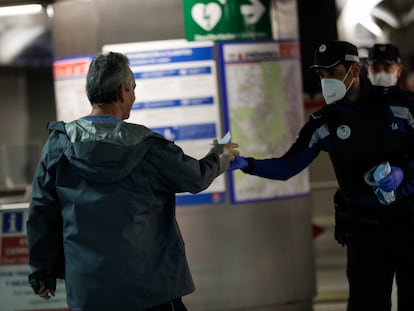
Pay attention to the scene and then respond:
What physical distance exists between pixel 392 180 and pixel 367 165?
243 millimetres

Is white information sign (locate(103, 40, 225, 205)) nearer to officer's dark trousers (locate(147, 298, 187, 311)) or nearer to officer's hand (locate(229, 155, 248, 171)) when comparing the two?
officer's hand (locate(229, 155, 248, 171))

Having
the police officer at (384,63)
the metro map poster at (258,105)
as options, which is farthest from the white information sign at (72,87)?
the police officer at (384,63)

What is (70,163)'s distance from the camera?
347cm

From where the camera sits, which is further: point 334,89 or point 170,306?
point 334,89

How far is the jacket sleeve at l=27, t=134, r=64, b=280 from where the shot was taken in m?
3.55

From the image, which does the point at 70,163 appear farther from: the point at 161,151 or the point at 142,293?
the point at 142,293

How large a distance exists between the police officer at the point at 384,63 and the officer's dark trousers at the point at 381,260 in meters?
1.52

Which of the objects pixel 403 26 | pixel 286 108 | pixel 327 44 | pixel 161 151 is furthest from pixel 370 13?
pixel 161 151

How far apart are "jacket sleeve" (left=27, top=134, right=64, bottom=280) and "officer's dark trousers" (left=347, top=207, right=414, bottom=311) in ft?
5.21

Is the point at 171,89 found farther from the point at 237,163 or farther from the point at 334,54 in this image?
the point at 334,54

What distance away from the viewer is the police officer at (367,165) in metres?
4.24

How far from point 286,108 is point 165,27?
1.05 meters

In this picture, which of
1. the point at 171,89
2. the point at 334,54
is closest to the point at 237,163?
the point at 334,54

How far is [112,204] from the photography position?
11.2 ft
